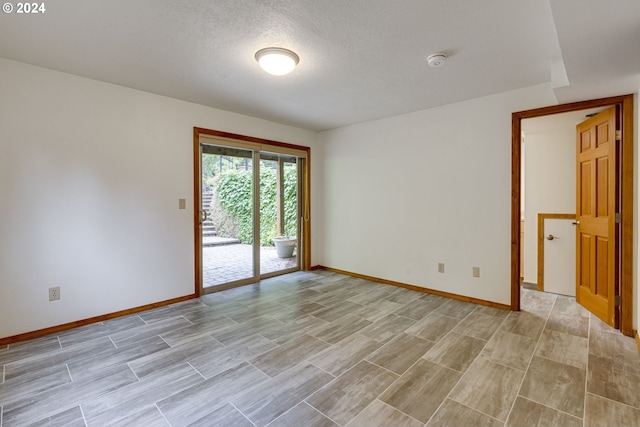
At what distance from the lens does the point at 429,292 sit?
3.94m

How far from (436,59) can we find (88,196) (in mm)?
3572

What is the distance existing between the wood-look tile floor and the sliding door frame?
0.83 meters

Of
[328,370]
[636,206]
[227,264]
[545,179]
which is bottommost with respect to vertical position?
[328,370]

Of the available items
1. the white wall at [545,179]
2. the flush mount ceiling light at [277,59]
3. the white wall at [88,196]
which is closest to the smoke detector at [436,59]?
the flush mount ceiling light at [277,59]

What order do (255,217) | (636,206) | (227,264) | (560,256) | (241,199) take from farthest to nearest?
(227,264)
(241,199)
(255,217)
(560,256)
(636,206)

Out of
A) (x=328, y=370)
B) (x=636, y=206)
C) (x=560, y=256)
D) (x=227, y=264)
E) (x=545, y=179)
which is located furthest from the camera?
(x=227, y=264)

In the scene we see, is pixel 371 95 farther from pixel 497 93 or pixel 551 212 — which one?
pixel 551 212

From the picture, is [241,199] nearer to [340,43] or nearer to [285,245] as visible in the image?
[285,245]

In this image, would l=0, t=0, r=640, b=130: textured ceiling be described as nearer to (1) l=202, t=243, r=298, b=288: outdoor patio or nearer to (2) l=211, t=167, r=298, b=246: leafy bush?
(2) l=211, t=167, r=298, b=246: leafy bush

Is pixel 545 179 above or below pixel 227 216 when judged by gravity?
above

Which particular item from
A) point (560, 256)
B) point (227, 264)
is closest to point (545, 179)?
point (560, 256)

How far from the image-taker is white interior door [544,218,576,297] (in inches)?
151

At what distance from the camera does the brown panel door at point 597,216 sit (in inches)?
111

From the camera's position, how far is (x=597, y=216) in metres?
3.09
